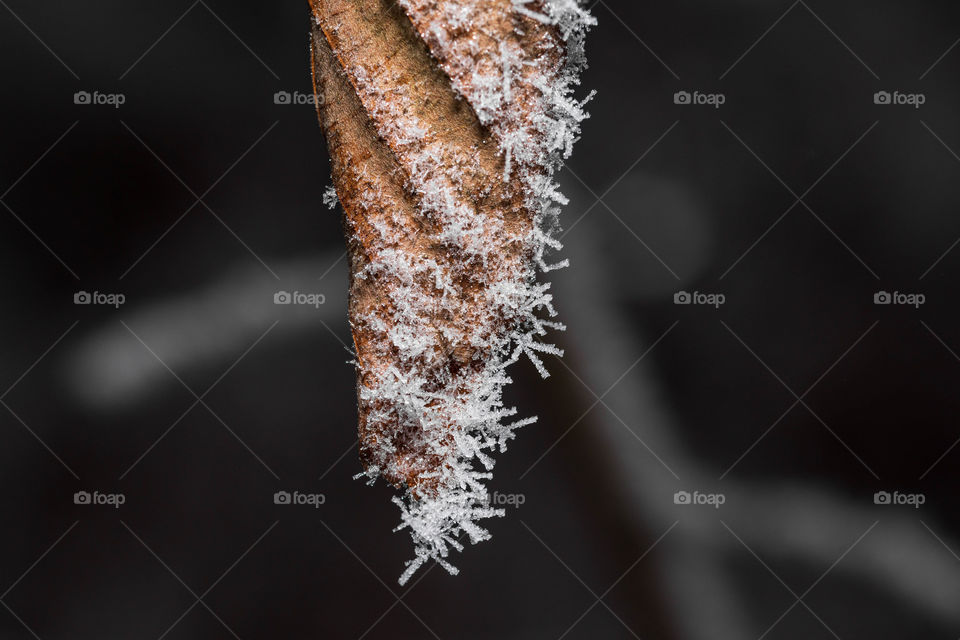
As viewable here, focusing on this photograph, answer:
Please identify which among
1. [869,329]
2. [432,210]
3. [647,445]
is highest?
[869,329]

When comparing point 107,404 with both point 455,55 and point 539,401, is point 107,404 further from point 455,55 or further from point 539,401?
point 455,55

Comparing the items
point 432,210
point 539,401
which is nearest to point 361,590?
point 539,401

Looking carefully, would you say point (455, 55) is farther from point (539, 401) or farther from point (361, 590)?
point (361, 590)

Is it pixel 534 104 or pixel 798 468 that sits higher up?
pixel 798 468

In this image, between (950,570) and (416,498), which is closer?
(416,498)

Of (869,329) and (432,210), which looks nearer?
(432,210)

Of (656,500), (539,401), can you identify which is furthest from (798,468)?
(539,401)
